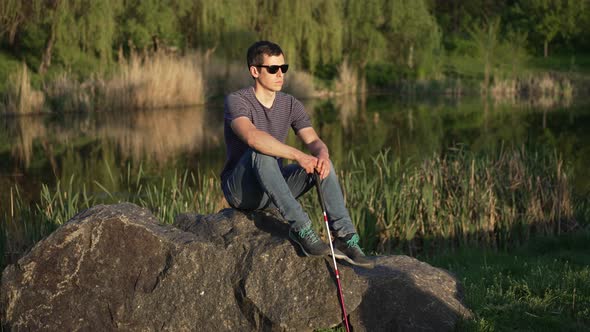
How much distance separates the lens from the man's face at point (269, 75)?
4.78 m

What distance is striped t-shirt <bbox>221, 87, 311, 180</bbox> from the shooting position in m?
4.83

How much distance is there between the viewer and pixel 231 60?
83.8 ft

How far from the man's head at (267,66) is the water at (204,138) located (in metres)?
6.23

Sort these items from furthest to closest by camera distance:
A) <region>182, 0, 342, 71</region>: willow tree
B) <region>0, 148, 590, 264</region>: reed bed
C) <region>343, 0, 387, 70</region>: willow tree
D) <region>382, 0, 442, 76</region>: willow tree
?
<region>382, 0, 442, 76</region>: willow tree, <region>343, 0, 387, 70</region>: willow tree, <region>182, 0, 342, 71</region>: willow tree, <region>0, 148, 590, 264</region>: reed bed

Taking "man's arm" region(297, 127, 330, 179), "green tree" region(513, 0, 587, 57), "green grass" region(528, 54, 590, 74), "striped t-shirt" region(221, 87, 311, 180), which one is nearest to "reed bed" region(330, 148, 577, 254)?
"man's arm" region(297, 127, 330, 179)

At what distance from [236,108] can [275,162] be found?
43 cm

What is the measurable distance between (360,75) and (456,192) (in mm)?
24468

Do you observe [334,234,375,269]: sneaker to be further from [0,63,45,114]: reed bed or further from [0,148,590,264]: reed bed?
[0,63,45,114]: reed bed

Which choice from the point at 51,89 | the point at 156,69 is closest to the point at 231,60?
the point at 156,69

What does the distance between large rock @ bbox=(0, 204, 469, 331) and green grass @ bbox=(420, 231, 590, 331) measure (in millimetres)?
440

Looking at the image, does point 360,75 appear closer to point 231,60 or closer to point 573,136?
point 231,60

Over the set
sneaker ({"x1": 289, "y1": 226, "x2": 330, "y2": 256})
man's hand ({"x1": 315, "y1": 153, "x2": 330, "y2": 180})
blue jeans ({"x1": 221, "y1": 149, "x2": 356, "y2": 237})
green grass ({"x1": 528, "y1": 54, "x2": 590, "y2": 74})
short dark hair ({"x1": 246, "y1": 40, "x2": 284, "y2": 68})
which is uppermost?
short dark hair ({"x1": 246, "y1": 40, "x2": 284, "y2": 68})

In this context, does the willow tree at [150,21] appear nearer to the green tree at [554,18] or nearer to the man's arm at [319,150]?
the man's arm at [319,150]

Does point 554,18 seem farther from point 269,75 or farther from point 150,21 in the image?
point 269,75
